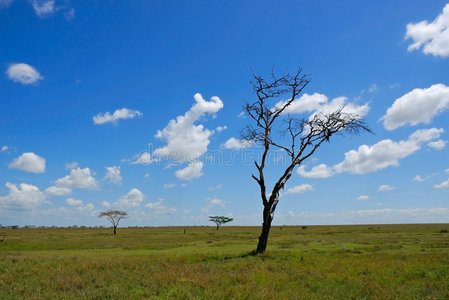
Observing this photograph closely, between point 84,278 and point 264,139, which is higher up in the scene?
point 264,139

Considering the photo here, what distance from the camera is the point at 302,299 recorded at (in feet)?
36.9

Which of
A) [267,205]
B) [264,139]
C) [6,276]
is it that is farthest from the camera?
[264,139]

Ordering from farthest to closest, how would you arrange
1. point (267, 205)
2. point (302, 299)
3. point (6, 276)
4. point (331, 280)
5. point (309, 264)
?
point (267, 205) < point (309, 264) < point (6, 276) < point (331, 280) < point (302, 299)

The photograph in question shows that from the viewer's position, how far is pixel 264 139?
1072 inches

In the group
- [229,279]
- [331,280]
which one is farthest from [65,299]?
[331,280]

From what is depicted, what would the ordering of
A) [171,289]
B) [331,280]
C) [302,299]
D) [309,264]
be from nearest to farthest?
[302,299], [171,289], [331,280], [309,264]

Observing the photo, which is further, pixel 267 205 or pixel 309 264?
pixel 267 205

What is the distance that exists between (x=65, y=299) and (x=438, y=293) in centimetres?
1344

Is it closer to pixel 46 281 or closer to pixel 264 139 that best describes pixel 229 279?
pixel 46 281

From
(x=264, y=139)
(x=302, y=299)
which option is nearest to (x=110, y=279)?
(x=302, y=299)

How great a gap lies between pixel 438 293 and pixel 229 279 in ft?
26.4

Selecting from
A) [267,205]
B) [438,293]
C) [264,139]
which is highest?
[264,139]

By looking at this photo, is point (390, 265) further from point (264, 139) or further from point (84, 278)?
point (84, 278)

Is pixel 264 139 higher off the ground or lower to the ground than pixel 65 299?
higher
